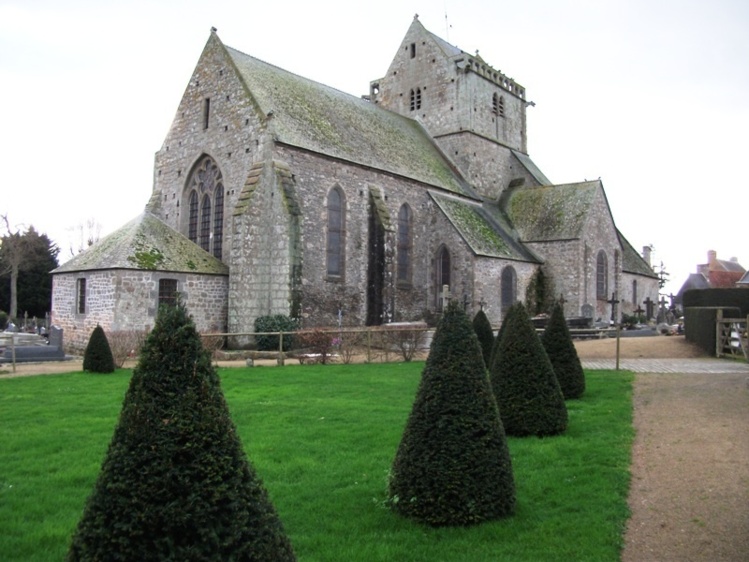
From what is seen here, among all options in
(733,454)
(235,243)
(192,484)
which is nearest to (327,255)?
(235,243)

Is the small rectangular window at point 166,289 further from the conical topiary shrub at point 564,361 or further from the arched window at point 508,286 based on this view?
the arched window at point 508,286

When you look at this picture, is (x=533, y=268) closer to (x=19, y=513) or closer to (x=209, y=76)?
(x=209, y=76)

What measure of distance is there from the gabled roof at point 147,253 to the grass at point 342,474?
897cm

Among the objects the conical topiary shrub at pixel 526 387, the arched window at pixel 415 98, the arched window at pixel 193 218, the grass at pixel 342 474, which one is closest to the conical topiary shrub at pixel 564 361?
the grass at pixel 342 474

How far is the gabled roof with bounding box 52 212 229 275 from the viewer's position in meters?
21.2

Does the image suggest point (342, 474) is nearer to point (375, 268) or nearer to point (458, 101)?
point (375, 268)

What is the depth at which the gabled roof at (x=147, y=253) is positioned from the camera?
21219 mm

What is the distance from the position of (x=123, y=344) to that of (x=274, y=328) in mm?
4874

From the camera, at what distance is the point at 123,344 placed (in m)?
18.5

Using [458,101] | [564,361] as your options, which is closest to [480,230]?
[458,101]

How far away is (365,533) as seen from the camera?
5.47 metres

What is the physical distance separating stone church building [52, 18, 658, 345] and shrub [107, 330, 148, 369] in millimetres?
1539

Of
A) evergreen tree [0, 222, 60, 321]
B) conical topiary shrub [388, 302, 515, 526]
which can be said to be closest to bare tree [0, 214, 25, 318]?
evergreen tree [0, 222, 60, 321]

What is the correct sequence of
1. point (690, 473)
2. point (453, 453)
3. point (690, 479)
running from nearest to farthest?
point (453, 453)
point (690, 479)
point (690, 473)
